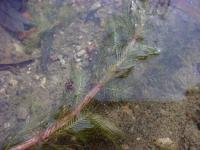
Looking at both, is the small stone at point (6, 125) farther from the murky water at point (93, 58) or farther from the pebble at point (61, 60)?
the pebble at point (61, 60)

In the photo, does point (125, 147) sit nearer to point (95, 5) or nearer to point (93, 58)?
point (93, 58)

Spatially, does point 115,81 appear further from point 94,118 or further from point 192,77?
point 192,77

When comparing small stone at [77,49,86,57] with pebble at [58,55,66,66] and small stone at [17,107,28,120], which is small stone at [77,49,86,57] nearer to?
pebble at [58,55,66,66]

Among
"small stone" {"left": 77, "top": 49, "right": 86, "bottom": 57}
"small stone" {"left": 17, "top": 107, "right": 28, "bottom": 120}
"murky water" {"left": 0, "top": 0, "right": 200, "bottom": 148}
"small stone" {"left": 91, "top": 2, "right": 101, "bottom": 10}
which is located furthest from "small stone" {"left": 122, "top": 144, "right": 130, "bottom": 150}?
"small stone" {"left": 91, "top": 2, "right": 101, "bottom": 10}

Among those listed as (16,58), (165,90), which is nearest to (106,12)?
(16,58)

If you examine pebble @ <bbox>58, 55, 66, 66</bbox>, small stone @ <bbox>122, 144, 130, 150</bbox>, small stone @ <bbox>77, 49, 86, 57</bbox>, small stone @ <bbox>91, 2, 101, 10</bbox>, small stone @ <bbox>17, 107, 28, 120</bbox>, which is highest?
small stone @ <bbox>91, 2, 101, 10</bbox>

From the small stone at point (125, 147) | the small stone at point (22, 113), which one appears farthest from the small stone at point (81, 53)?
the small stone at point (125, 147)

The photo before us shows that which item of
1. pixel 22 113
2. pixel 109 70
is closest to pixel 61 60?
pixel 22 113

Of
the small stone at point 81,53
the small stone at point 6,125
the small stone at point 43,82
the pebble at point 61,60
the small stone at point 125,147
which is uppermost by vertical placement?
the small stone at point 81,53
